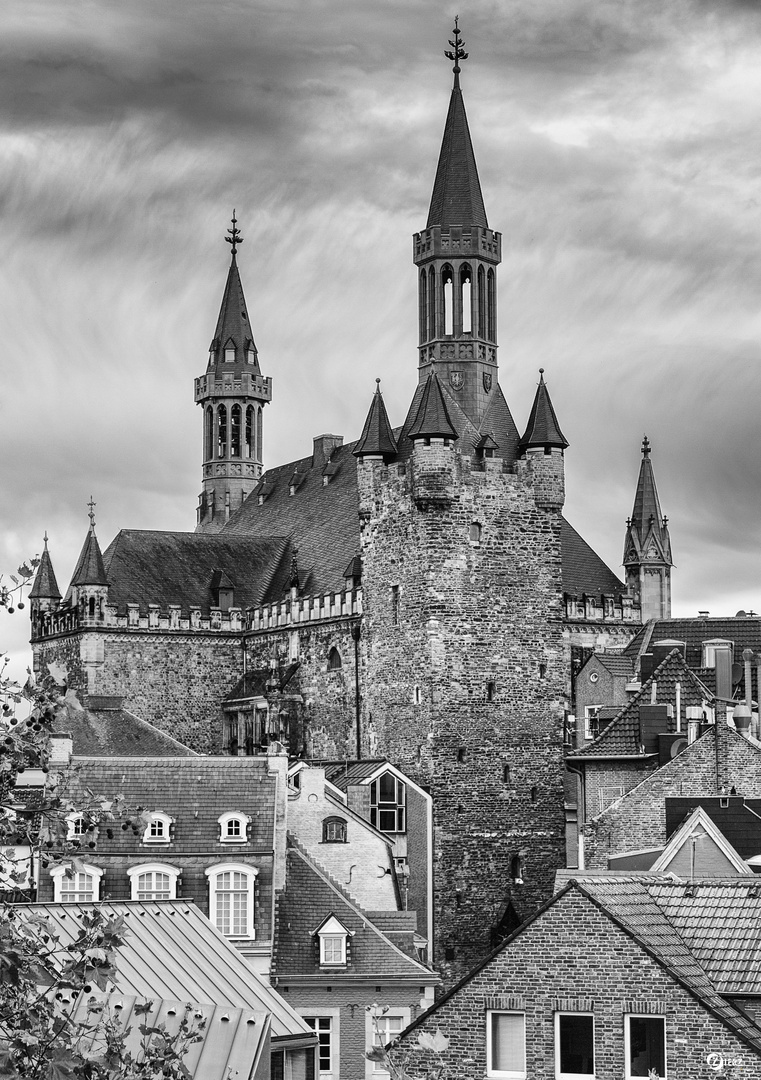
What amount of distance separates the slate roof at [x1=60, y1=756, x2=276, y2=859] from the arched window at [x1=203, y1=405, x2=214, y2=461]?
5340cm

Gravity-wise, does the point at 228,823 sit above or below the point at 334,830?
below

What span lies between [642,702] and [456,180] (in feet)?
84.7

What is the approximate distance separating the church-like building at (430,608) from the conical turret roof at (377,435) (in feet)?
0.25

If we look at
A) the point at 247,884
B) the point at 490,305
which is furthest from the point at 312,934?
the point at 490,305

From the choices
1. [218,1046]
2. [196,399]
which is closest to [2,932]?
[218,1046]

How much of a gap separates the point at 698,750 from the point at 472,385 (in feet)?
81.9

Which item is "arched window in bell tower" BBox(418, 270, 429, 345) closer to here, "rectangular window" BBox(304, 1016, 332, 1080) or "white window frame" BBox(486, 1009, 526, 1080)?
"rectangular window" BBox(304, 1016, 332, 1080)

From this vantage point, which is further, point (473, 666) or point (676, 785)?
point (473, 666)

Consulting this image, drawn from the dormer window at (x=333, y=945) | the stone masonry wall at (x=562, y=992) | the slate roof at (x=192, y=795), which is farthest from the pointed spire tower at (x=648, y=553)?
the stone masonry wall at (x=562, y=992)

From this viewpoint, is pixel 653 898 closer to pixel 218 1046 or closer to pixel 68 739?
pixel 218 1046

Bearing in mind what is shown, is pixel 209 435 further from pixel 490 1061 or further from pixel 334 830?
pixel 490 1061

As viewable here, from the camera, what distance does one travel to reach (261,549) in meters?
91.5

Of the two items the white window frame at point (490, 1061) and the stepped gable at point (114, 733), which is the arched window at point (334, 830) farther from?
the white window frame at point (490, 1061)

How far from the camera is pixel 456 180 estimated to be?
261 feet
